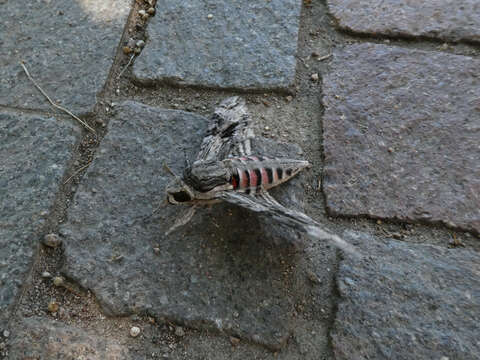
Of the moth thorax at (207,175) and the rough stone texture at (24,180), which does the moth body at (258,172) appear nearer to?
the moth thorax at (207,175)

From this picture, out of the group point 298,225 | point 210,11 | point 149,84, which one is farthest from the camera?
point 210,11

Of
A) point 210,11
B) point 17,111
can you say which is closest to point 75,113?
point 17,111

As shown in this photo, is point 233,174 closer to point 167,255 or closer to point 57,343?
point 167,255

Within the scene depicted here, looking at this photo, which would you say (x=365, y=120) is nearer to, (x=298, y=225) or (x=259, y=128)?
(x=259, y=128)

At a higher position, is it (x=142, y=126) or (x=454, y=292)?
(x=142, y=126)

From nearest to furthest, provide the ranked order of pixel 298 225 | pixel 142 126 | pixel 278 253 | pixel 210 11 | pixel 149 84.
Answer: pixel 298 225, pixel 278 253, pixel 142 126, pixel 149 84, pixel 210 11

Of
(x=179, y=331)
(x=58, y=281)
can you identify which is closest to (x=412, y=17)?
(x=179, y=331)

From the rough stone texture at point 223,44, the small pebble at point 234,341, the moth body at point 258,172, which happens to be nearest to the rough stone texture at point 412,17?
the rough stone texture at point 223,44
